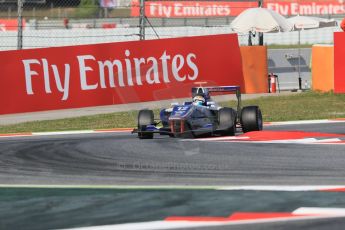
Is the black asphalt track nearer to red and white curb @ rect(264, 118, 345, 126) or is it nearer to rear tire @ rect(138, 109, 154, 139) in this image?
rear tire @ rect(138, 109, 154, 139)

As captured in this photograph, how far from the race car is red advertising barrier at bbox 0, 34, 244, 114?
5.32 m

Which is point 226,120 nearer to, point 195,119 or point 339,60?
point 195,119

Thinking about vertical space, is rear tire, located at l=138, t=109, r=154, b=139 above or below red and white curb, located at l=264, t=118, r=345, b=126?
above

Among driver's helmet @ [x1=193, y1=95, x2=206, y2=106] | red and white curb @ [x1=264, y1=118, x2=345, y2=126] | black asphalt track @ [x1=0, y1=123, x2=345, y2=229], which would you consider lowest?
red and white curb @ [x1=264, y1=118, x2=345, y2=126]

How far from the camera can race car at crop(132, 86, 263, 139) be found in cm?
1294

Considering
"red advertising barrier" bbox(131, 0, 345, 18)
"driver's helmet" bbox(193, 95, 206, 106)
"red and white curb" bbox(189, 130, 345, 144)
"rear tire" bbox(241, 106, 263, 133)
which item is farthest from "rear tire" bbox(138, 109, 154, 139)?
"red advertising barrier" bbox(131, 0, 345, 18)

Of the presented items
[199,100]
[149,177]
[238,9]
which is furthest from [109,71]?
[238,9]

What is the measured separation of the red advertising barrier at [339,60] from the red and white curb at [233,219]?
47.3 feet

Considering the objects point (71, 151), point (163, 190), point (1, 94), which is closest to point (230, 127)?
point (71, 151)

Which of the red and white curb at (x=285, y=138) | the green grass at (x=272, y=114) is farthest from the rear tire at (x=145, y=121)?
the green grass at (x=272, y=114)

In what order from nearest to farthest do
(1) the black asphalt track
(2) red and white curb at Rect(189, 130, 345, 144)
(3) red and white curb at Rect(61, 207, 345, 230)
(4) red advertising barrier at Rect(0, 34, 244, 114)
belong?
(3) red and white curb at Rect(61, 207, 345, 230)
(1) the black asphalt track
(2) red and white curb at Rect(189, 130, 345, 144)
(4) red advertising barrier at Rect(0, 34, 244, 114)

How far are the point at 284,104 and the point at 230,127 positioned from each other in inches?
274

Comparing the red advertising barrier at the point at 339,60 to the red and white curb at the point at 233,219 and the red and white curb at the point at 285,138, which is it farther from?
the red and white curb at the point at 233,219

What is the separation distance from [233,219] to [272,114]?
1155cm
